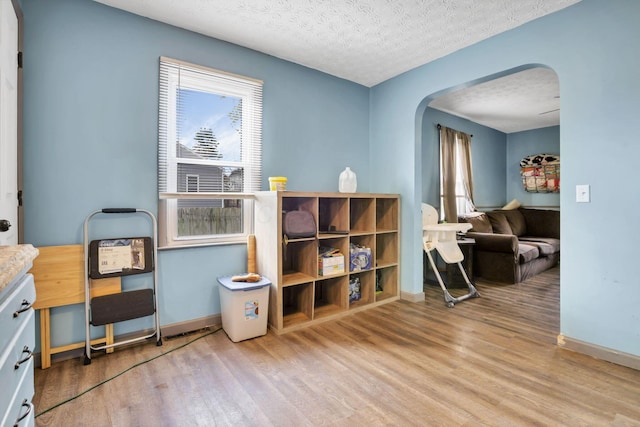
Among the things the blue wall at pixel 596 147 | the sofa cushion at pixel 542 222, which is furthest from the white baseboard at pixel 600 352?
the sofa cushion at pixel 542 222

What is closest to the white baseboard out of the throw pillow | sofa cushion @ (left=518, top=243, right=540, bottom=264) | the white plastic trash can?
sofa cushion @ (left=518, top=243, right=540, bottom=264)

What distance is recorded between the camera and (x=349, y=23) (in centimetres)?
252

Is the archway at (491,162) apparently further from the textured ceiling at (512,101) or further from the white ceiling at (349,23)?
the white ceiling at (349,23)

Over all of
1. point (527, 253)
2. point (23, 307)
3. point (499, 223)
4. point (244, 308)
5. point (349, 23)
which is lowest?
point (244, 308)

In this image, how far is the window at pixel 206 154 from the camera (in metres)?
2.53

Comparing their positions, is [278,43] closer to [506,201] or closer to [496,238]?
[496,238]

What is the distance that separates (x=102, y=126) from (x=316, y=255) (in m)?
1.92

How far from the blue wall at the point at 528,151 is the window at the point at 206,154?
5528 millimetres

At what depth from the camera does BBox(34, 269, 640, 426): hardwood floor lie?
1.60m

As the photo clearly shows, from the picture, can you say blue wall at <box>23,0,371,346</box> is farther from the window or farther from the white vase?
the white vase

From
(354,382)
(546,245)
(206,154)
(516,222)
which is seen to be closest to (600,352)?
(354,382)

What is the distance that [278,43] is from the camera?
2.82m

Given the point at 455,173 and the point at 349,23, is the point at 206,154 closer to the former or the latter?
the point at 349,23

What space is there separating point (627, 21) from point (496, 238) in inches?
107
